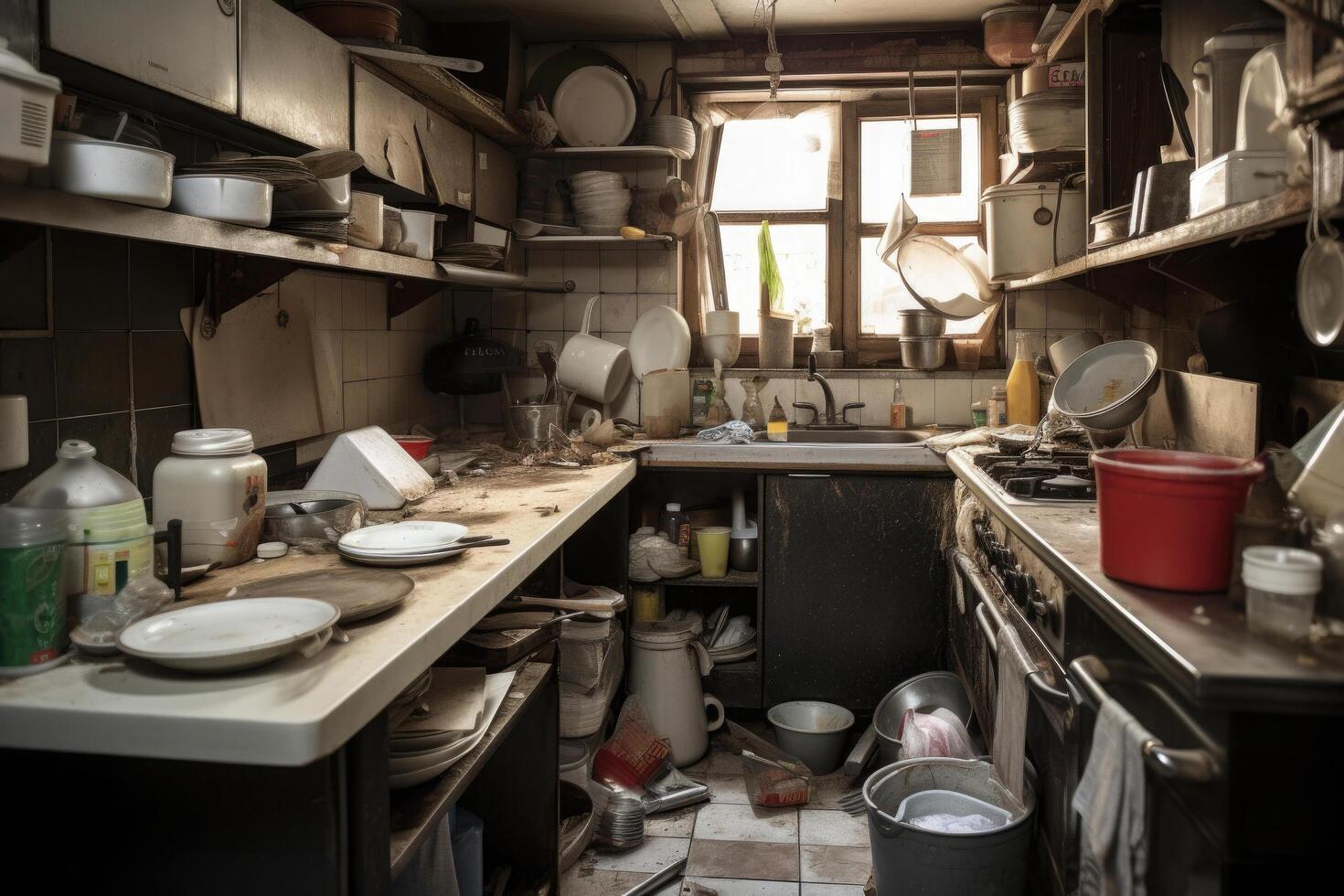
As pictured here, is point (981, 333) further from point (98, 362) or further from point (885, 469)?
point (98, 362)

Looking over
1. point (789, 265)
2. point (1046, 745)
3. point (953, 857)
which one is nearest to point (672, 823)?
point (953, 857)

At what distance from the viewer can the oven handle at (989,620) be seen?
1698 millimetres

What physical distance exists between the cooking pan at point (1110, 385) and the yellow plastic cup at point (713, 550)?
1.37m

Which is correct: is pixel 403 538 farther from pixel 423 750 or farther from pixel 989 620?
pixel 989 620

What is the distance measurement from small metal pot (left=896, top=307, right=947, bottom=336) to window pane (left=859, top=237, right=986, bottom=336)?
189 mm

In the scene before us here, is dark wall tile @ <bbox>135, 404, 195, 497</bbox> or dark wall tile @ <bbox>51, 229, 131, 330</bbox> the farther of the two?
dark wall tile @ <bbox>135, 404, 195, 497</bbox>

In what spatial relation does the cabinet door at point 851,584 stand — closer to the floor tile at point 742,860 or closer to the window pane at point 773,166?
the floor tile at point 742,860

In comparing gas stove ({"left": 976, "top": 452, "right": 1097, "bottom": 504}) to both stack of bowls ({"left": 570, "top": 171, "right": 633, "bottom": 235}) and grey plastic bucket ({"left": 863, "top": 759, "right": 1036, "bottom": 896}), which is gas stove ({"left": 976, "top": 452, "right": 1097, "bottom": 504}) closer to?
grey plastic bucket ({"left": 863, "top": 759, "right": 1036, "bottom": 896})

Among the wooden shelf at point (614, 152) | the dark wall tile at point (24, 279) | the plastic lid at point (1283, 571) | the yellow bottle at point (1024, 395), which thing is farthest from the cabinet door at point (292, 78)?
the yellow bottle at point (1024, 395)

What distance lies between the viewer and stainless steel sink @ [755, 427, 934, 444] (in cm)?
388

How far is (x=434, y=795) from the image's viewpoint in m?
1.55

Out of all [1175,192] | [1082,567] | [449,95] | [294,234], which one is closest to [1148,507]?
[1082,567]

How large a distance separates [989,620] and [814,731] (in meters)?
1.12

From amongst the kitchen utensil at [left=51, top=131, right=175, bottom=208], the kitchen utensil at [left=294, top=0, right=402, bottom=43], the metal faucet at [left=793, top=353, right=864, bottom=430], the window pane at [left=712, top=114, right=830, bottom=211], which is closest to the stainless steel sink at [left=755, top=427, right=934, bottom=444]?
the metal faucet at [left=793, top=353, right=864, bottom=430]
